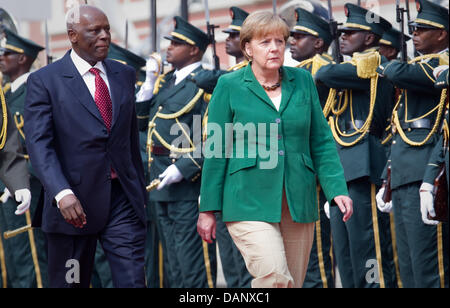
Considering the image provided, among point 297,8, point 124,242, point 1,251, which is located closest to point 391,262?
point 297,8

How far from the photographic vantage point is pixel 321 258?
7289 millimetres

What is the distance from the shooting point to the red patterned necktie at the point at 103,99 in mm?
5336

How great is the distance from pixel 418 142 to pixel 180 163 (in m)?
2.13

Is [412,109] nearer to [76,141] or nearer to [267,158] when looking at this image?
[267,158]

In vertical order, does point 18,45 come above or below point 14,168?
above

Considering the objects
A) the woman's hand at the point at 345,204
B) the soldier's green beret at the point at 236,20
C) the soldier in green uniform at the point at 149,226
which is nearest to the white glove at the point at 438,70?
the woman's hand at the point at 345,204

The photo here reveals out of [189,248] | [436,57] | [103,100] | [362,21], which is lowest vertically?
[189,248]

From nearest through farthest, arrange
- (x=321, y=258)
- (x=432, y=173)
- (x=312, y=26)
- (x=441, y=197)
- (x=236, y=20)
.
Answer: (x=441, y=197)
(x=432, y=173)
(x=321, y=258)
(x=312, y=26)
(x=236, y=20)

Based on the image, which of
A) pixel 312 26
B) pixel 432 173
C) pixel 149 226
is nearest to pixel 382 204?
pixel 432 173

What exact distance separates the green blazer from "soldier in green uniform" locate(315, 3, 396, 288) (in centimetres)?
180

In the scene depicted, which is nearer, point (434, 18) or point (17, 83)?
point (434, 18)

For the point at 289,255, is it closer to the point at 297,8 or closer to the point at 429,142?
the point at 429,142

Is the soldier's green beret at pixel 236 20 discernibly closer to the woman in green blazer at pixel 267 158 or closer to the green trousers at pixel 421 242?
the green trousers at pixel 421 242

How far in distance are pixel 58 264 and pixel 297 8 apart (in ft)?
11.1
